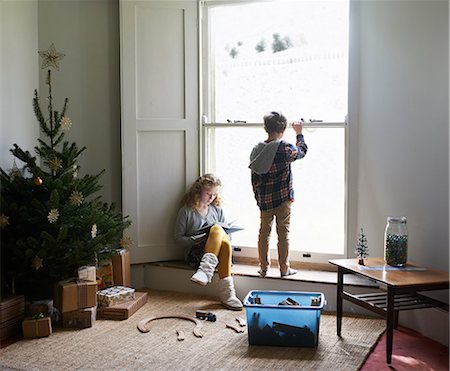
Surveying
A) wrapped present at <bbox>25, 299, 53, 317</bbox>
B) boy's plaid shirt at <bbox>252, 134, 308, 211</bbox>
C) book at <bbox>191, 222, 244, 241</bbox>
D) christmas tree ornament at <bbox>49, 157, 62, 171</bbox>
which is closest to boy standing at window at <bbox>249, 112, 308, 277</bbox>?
boy's plaid shirt at <bbox>252, 134, 308, 211</bbox>

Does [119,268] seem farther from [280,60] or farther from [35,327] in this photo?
[280,60]

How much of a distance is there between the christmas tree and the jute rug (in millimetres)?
425

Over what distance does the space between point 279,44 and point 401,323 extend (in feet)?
6.95

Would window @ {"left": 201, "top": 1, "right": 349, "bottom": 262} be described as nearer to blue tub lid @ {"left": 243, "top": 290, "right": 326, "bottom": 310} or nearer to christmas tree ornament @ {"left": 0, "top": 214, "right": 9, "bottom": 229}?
blue tub lid @ {"left": 243, "top": 290, "right": 326, "bottom": 310}

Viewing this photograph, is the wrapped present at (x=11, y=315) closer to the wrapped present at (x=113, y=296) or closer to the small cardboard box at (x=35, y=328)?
the small cardboard box at (x=35, y=328)

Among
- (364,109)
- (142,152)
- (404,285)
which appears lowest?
(404,285)

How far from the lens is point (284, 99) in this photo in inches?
166

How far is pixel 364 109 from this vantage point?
3.88 metres

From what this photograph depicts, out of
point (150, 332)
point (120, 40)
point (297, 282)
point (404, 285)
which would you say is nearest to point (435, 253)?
point (404, 285)

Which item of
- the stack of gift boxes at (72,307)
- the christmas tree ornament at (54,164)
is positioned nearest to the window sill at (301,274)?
the stack of gift boxes at (72,307)

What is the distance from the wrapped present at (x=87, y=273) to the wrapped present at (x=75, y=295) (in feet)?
0.23

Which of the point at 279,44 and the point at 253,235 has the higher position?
the point at 279,44

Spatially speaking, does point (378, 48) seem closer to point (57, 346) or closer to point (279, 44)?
point (279, 44)

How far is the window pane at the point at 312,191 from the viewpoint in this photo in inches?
161
